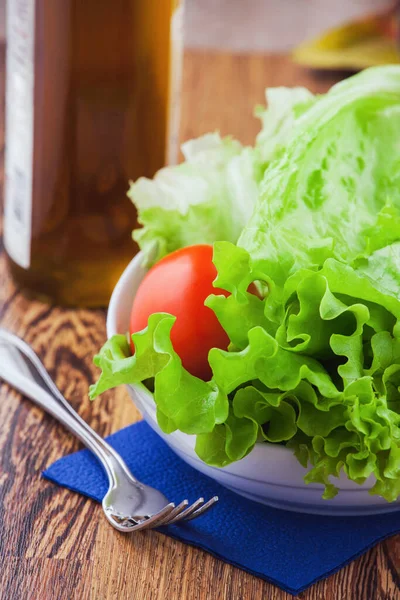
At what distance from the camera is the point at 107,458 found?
82 cm

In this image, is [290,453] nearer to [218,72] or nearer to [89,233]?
[89,233]

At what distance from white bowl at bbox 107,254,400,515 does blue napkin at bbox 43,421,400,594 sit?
1 centimetres

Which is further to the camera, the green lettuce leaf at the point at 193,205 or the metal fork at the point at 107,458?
the green lettuce leaf at the point at 193,205

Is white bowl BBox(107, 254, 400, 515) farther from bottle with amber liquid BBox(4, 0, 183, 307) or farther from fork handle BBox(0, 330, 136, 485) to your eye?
bottle with amber liquid BBox(4, 0, 183, 307)

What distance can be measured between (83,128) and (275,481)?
499mm

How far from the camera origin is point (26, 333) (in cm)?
107

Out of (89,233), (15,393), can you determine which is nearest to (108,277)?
(89,233)

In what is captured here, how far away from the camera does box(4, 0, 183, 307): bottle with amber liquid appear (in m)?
1.00

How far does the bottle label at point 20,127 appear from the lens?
1021mm

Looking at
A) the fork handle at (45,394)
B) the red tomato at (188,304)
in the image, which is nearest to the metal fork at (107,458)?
the fork handle at (45,394)

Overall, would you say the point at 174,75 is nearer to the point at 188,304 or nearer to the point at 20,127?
the point at 20,127

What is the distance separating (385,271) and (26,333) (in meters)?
0.50

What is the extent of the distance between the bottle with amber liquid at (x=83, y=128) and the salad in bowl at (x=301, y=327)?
22 centimetres

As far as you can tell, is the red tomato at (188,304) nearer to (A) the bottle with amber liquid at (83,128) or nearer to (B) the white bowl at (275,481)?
(B) the white bowl at (275,481)
